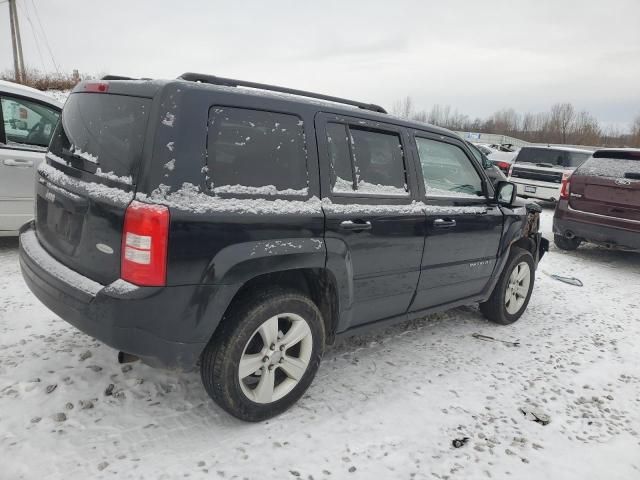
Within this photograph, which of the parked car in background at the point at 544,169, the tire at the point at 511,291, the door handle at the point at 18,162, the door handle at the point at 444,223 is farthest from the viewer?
the parked car in background at the point at 544,169

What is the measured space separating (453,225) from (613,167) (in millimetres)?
4681

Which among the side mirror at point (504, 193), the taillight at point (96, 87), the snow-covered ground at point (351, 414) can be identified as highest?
the taillight at point (96, 87)

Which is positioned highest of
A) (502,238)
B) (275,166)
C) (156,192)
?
(275,166)

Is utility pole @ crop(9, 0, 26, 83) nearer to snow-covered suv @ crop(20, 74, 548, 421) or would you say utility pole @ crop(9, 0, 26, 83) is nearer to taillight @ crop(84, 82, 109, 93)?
taillight @ crop(84, 82, 109, 93)

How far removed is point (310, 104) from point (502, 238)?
2.32 metres

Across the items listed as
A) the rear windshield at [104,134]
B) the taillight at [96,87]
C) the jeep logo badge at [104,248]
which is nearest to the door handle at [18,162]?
the rear windshield at [104,134]

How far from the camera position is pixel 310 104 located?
2.77 m

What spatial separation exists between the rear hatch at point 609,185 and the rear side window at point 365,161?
4885 mm

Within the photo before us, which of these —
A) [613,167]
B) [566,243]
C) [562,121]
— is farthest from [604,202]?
[562,121]

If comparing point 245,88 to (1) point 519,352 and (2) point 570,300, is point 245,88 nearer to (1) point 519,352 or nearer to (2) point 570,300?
(1) point 519,352

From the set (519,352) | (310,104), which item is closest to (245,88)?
(310,104)

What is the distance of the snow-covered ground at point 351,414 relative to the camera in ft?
7.72

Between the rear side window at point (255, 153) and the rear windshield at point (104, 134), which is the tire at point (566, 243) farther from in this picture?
the rear windshield at point (104, 134)

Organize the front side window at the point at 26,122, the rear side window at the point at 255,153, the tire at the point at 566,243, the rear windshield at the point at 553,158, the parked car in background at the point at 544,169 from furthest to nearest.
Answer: the rear windshield at the point at 553,158 < the parked car in background at the point at 544,169 < the tire at the point at 566,243 < the front side window at the point at 26,122 < the rear side window at the point at 255,153
